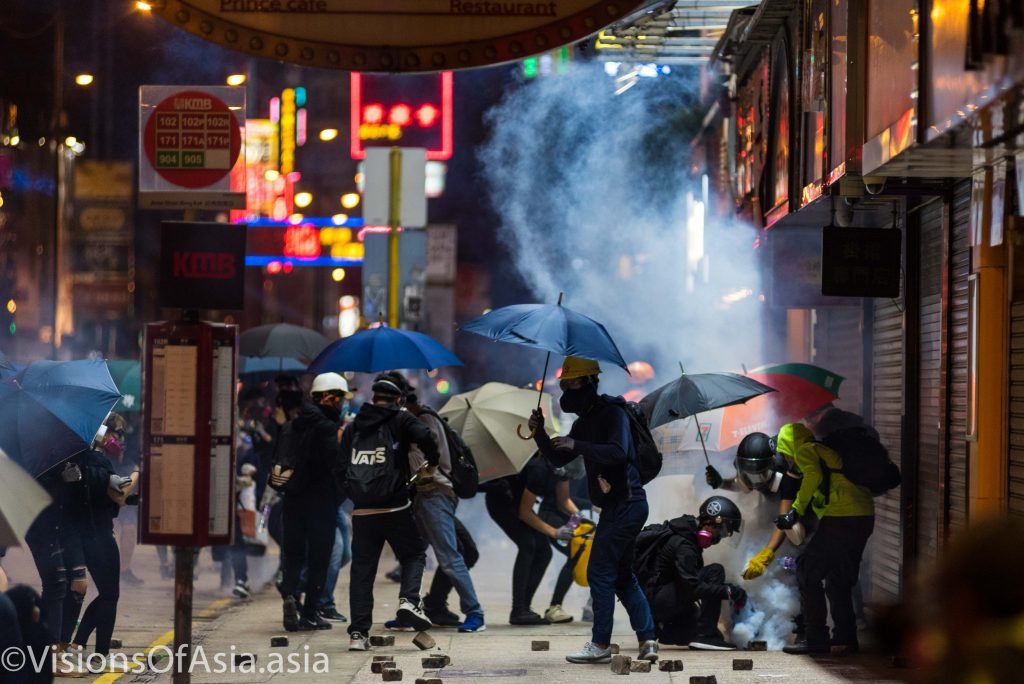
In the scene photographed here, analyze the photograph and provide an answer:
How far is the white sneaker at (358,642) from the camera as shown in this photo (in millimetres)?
10074

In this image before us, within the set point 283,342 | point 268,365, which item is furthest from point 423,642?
point 268,365

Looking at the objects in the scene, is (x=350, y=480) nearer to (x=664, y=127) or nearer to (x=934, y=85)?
(x=934, y=85)

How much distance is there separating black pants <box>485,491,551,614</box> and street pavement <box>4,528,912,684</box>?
298mm

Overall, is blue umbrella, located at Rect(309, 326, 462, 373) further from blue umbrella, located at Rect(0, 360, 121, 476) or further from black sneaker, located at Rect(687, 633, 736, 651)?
black sneaker, located at Rect(687, 633, 736, 651)

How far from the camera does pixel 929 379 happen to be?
1069cm

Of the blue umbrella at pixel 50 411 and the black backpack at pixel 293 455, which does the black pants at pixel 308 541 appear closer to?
the black backpack at pixel 293 455

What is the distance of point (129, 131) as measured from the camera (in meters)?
29.2

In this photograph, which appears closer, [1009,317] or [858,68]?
[1009,317]

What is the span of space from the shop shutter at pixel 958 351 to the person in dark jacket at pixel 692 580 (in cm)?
146

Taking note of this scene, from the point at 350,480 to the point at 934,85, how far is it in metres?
4.81

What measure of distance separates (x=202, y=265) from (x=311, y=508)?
5361 millimetres

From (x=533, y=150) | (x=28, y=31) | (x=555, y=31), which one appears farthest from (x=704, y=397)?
(x=533, y=150)

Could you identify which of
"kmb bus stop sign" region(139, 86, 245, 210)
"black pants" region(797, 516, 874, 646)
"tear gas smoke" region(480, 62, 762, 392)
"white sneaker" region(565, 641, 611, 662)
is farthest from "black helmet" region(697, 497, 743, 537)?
"tear gas smoke" region(480, 62, 762, 392)

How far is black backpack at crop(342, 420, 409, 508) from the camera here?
1002 cm
